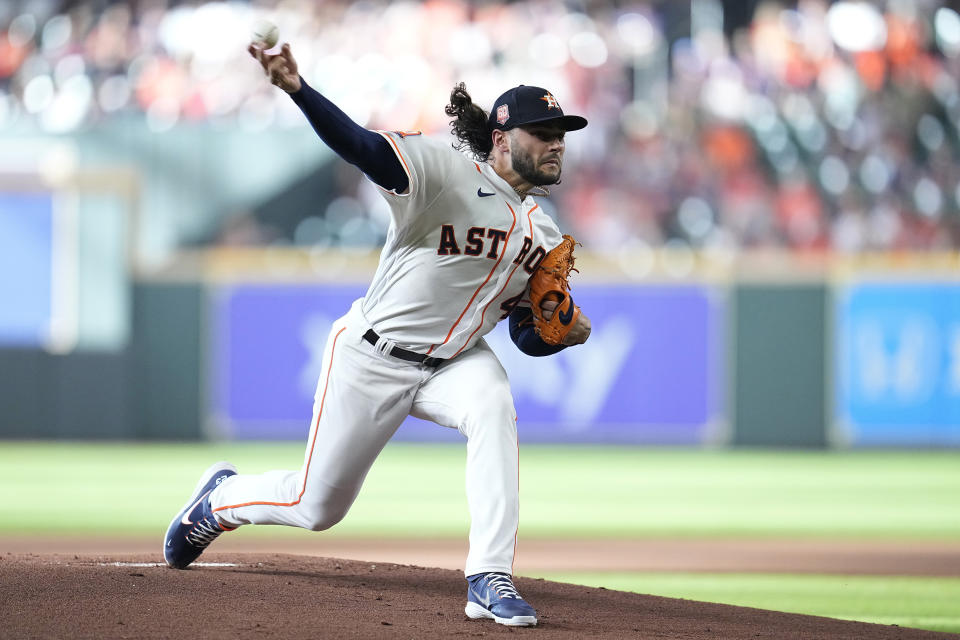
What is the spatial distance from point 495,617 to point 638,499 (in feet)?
19.0

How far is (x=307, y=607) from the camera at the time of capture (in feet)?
13.0

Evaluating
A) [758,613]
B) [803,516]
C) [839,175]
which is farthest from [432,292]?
[839,175]

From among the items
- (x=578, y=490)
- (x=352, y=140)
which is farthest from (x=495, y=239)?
(x=578, y=490)

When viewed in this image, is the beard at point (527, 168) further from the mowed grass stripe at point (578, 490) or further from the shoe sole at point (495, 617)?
the mowed grass stripe at point (578, 490)

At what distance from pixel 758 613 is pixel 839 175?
34.2 feet

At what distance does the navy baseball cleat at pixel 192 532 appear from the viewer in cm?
459

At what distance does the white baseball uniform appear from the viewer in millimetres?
4109

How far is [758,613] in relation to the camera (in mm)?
4359

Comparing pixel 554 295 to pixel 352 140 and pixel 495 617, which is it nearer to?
pixel 352 140

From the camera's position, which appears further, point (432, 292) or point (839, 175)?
point (839, 175)

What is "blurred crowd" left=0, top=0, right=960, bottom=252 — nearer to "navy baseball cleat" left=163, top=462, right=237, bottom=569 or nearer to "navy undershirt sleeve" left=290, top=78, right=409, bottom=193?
"navy baseball cleat" left=163, top=462, right=237, bottom=569

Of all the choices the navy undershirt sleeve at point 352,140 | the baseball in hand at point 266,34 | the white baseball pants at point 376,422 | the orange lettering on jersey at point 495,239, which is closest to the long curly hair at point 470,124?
the orange lettering on jersey at point 495,239

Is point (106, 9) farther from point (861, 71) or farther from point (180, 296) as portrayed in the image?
point (861, 71)

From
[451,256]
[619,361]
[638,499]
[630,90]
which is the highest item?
[630,90]
